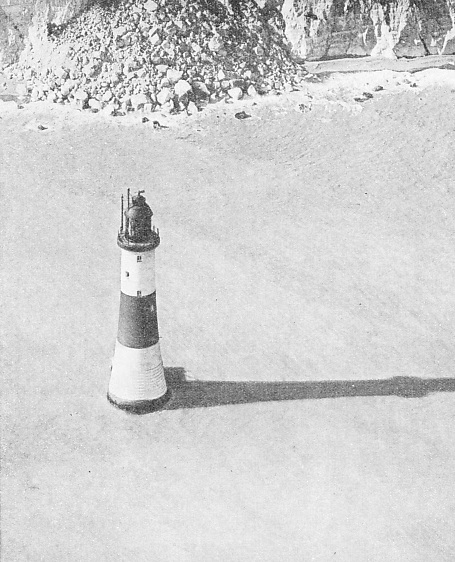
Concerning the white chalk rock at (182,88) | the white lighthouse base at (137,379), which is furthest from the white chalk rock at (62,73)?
the white lighthouse base at (137,379)

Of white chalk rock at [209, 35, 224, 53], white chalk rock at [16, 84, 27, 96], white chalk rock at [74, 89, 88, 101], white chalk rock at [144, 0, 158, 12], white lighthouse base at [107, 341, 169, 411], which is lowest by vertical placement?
white lighthouse base at [107, 341, 169, 411]

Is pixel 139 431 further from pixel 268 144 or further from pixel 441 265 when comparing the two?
pixel 268 144

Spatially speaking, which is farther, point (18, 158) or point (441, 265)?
point (18, 158)

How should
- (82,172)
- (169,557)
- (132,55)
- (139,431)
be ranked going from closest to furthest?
(169,557) < (139,431) < (82,172) < (132,55)

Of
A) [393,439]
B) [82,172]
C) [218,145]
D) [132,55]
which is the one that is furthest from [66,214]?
[393,439]

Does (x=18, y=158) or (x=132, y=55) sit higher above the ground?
(x=132, y=55)

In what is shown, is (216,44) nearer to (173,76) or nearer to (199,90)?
(199,90)

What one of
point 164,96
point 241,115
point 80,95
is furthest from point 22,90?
point 241,115

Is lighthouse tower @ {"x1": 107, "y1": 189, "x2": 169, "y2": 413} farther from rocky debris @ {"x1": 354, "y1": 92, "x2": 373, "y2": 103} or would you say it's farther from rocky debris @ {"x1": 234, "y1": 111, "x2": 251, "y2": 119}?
rocky debris @ {"x1": 354, "y1": 92, "x2": 373, "y2": 103}

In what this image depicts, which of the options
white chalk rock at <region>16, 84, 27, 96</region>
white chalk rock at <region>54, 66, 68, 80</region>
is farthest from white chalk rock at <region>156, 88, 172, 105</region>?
white chalk rock at <region>16, 84, 27, 96</region>
